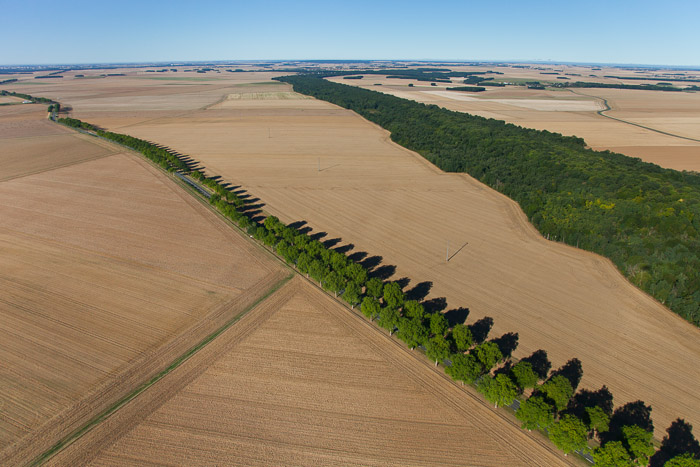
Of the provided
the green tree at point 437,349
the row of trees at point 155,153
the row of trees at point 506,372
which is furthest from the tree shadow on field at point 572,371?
the row of trees at point 155,153

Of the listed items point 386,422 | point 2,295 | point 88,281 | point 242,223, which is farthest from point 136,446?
point 242,223

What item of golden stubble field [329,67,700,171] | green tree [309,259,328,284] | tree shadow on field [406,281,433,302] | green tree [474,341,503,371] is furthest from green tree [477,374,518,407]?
golden stubble field [329,67,700,171]

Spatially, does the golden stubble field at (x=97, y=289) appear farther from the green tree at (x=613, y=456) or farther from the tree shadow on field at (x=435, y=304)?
the green tree at (x=613, y=456)

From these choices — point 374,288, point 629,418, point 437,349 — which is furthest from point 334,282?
point 629,418

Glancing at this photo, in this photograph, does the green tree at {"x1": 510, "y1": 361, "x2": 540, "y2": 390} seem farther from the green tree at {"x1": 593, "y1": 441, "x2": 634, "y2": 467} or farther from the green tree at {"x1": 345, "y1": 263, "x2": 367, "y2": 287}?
the green tree at {"x1": 345, "y1": 263, "x2": 367, "y2": 287}

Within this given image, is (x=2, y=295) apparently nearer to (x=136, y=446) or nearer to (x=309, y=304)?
(x=136, y=446)

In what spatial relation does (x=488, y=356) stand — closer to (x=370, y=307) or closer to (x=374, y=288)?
(x=370, y=307)
